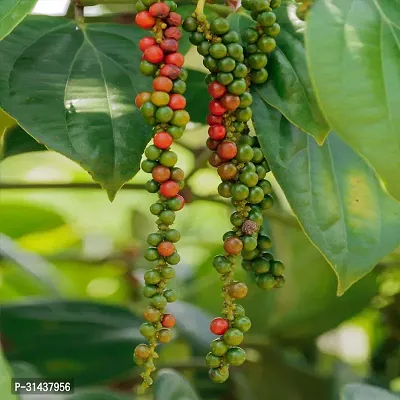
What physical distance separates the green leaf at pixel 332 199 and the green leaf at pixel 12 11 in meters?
0.20

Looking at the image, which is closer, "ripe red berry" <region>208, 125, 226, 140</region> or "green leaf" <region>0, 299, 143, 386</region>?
"ripe red berry" <region>208, 125, 226, 140</region>

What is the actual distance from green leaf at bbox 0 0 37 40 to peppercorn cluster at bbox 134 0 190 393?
0.08 m

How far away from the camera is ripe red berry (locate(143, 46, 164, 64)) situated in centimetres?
54

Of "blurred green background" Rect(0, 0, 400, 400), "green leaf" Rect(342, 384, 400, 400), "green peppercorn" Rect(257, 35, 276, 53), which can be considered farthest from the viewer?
"blurred green background" Rect(0, 0, 400, 400)

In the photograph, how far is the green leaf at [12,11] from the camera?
21.7 inches

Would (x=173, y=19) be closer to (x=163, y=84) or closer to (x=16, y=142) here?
(x=163, y=84)

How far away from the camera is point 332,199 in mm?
623

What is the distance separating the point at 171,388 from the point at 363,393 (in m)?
0.21

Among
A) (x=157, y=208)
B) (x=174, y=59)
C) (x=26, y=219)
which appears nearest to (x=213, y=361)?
(x=157, y=208)

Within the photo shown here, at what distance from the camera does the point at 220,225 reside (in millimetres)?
1631

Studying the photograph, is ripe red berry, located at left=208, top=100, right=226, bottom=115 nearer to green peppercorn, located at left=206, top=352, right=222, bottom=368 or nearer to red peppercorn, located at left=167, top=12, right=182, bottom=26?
red peppercorn, located at left=167, top=12, right=182, bottom=26

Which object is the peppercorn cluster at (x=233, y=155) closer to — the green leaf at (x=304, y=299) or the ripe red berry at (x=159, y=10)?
the ripe red berry at (x=159, y=10)

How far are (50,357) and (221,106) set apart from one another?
0.68 meters

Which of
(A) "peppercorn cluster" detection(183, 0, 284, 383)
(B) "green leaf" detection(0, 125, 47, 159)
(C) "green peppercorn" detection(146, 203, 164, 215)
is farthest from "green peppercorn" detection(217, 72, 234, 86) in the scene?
(B) "green leaf" detection(0, 125, 47, 159)
